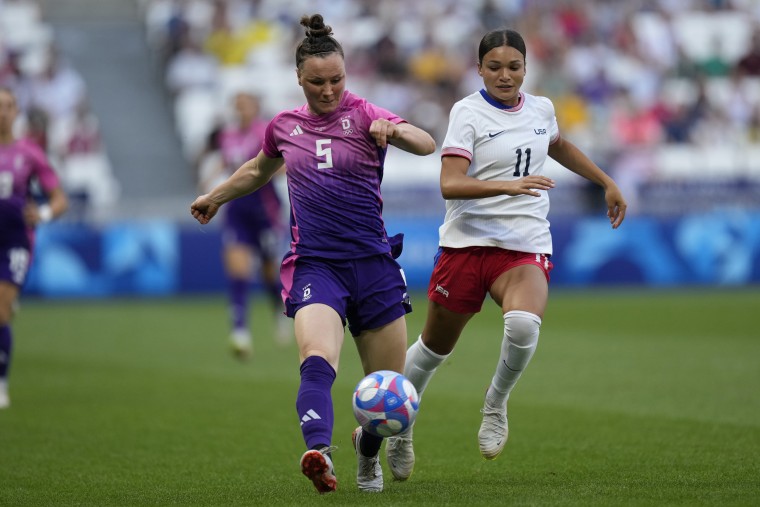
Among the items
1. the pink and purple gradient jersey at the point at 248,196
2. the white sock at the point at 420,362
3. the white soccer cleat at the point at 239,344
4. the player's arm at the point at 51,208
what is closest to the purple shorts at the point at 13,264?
the player's arm at the point at 51,208

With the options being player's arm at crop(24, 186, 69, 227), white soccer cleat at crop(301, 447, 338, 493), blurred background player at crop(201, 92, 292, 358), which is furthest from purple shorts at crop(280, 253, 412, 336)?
blurred background player at crop(201, 92, 292, 358)

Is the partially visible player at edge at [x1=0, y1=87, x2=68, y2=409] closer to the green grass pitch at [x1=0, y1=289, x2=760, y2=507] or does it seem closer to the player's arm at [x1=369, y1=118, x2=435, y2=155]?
the green grass pitch at [x1=0, y1=289, x2=760, y2=507]

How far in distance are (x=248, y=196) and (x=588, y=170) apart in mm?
7685

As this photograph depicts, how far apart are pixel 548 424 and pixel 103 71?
1871 cm

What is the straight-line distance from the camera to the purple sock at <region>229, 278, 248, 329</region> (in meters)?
13.9

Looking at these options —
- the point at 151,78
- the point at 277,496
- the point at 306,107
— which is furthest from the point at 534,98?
the point at 151,78

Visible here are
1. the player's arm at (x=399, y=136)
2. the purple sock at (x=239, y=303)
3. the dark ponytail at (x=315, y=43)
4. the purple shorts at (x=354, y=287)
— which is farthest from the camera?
the purple sock at (x=239, y=303)

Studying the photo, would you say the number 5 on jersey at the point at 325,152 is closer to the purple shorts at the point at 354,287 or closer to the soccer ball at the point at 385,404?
the purple shorts at the point at 354,287

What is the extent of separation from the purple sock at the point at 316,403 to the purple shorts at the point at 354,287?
0.35 meters

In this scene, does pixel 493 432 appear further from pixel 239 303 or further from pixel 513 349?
pixel 239 303

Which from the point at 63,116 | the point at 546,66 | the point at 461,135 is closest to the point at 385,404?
the point at 461,135

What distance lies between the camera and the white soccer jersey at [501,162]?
7156 millimetres

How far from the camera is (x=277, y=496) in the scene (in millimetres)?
6504

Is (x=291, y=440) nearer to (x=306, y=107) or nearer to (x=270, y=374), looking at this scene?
(x=306, y=107)
